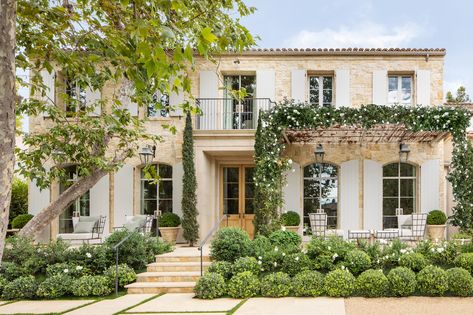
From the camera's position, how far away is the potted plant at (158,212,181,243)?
13336 millimetres

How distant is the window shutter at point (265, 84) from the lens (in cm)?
1436

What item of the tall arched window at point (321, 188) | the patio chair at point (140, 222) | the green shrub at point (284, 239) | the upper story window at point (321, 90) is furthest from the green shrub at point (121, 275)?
the upper story window at point (321, 90)

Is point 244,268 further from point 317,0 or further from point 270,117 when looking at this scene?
point 317,0

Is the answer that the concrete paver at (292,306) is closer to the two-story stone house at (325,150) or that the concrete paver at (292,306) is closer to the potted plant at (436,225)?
the two-story stone house at (325,150)

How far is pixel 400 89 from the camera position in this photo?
14.6 metres

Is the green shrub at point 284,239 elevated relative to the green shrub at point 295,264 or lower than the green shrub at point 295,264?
elevated

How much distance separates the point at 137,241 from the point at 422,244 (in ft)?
19.2

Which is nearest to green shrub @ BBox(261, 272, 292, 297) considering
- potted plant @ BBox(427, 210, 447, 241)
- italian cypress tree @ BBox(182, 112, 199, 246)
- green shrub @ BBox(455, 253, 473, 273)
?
green shrub @ BBox(455, 253, 473, 273)

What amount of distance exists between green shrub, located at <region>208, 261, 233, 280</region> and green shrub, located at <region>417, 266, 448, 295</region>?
330cm

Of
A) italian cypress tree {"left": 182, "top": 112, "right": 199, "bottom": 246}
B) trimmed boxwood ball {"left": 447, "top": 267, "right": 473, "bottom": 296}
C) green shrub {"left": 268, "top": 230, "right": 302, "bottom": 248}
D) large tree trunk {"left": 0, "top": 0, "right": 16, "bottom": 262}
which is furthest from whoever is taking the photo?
italian cypress tree {"left": 182, "top": 112, "right": 199, "bottom": 246}

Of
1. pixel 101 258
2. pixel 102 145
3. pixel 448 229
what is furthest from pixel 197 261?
pixel 448 229

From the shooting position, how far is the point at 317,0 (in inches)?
536

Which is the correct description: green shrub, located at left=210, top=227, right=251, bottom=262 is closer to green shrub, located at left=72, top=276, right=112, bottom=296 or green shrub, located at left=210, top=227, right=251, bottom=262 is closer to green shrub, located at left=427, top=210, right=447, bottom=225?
green shrub, located at left=72, top=276, right=112, bottom=296

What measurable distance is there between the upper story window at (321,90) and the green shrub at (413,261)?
23.6ft
